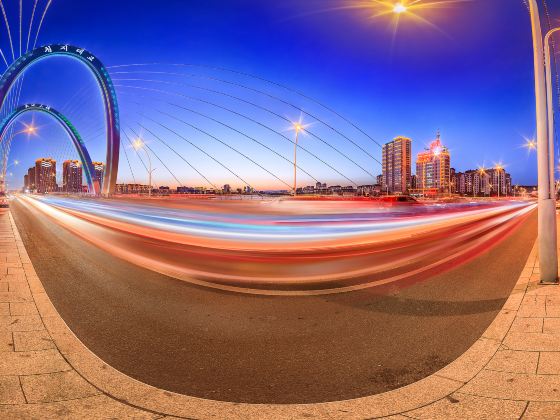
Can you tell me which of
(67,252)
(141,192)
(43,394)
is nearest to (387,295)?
(43,394)

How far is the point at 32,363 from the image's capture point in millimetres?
3799

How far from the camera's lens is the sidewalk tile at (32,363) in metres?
3.66

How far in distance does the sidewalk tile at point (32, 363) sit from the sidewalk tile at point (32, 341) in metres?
0.12

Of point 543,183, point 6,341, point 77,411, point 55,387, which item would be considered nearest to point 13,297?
point 6,341

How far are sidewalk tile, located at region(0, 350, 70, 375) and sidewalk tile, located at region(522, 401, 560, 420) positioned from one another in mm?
4084

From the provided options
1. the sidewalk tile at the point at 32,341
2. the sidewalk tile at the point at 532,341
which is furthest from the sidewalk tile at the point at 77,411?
the sidewalk tile at the point at 532,341

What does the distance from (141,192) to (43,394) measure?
80.0 meters

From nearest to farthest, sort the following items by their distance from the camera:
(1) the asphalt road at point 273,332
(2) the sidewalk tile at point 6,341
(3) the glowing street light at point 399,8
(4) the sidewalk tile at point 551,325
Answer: (1) the asphalt road at point 273,332, (2) the sidewalk tile at point 6,341, (4) the sidewalk tile at point 551,325, (3) the glowing street light at point 399,8

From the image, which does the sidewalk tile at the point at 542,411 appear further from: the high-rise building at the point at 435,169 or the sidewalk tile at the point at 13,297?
the high-rise building at the point at 435,169

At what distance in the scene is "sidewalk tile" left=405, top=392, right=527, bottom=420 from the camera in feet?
9.88

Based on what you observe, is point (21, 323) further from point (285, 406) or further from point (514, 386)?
point (514, 386)

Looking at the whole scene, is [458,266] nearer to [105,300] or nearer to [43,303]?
[105,300]

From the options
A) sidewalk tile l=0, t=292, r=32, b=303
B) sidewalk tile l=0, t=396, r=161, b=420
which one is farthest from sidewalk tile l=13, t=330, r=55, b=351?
sidewalk tile l=0, t=292, r=32, b=303

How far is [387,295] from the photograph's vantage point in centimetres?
665
